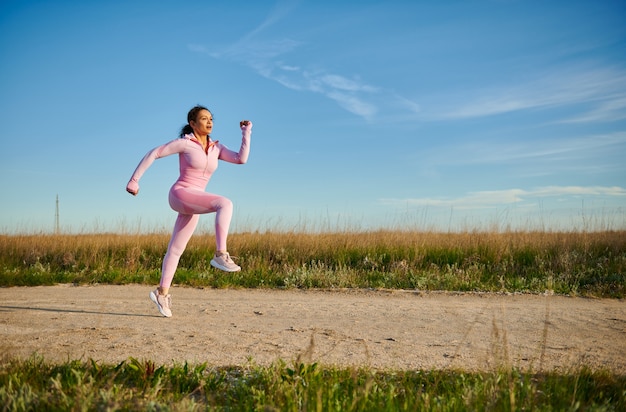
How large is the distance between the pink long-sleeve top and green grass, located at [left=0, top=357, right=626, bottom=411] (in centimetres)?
260

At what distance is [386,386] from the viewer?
408 centimetres

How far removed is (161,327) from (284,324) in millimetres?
1429

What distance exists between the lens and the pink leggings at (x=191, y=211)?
620cm

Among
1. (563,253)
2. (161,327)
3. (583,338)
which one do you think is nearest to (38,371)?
(161,327)

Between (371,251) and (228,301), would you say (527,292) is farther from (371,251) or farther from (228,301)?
(228,301)

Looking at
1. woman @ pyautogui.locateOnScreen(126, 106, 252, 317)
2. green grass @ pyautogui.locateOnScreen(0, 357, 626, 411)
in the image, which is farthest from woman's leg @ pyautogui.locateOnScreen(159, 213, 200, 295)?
green grass @ pyautogui.locateOnScreen(0, 357, 626, 411)

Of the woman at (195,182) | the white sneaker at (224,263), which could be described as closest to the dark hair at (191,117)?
the woman at (195,182)

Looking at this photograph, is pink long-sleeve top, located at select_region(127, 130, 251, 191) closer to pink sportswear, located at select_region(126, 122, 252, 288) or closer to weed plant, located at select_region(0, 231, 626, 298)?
pink sportswear, located at select_region(126, 122, 252, 288)

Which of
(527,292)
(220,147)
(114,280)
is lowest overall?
(114,280)

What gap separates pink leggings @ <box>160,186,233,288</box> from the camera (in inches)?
244

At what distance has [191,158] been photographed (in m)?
6.48

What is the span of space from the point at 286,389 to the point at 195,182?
11.4 feet

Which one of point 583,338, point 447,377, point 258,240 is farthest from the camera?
point 258,240

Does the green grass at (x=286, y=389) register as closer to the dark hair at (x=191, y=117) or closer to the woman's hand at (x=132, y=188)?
the woman's hand at (x=132, y=188)
